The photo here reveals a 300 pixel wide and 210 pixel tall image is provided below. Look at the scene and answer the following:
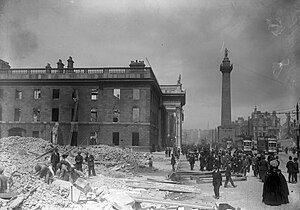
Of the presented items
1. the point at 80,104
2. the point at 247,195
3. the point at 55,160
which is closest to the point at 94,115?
the point at 80,104

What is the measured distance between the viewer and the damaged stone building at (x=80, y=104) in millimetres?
36281

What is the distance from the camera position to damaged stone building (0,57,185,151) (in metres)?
36.3

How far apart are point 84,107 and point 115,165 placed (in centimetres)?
1587

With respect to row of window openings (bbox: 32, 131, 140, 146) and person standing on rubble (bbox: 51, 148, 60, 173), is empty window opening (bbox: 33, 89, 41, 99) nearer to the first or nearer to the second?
row of window openings (bbox: 32, 131, 140, 146)

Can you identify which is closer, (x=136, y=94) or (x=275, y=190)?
(x=275, y=190)

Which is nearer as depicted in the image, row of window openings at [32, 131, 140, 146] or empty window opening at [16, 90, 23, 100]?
row of window openings at [32, 131, 140, 146]

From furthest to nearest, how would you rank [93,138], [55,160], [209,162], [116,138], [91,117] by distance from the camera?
[91,117]
[93,138]
[116,138]
[209,162]
[55,160]

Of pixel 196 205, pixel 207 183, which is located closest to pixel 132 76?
pixel 207 183

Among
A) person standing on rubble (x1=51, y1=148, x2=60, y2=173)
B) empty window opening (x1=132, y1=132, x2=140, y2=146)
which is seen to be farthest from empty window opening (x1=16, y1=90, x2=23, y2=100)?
person standing on rubble (x1=51, y1=148, x2=60, y2=173)

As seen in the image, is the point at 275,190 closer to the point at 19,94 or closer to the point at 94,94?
the point at 94,94

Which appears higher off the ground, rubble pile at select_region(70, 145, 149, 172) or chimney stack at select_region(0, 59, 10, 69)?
chimney stack at select_region(0, 59, 10, 69)

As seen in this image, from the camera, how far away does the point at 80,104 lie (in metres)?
37.1

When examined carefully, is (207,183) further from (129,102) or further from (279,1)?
(129,102)

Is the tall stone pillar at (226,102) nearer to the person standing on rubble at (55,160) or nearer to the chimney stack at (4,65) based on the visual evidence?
the chimney stack at (4,65)
